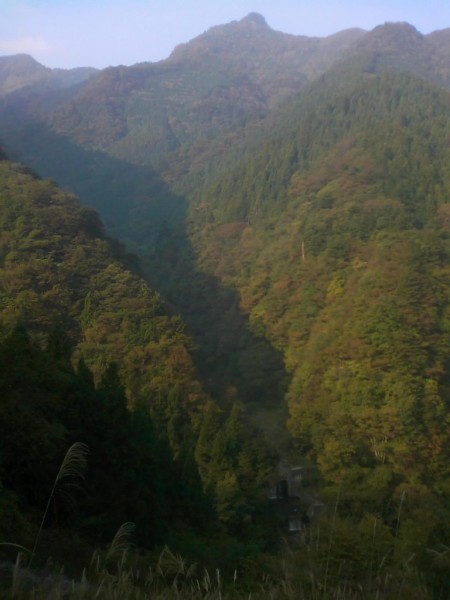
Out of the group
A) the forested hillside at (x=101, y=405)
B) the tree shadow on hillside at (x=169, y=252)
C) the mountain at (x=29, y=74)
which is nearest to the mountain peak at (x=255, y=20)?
the mountain at (x=29, y=74)

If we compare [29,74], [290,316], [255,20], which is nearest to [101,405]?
[290,316]

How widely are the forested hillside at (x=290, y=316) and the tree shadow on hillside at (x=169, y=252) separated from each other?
0.20 m

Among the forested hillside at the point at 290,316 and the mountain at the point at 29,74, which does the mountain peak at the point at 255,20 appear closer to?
the mountain at the point at 29,74

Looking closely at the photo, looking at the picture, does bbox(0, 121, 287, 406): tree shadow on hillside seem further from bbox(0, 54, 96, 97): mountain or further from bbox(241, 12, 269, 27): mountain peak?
bbox(241, 12, 269, 27): mountain peak

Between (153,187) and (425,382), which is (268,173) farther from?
(425,382)

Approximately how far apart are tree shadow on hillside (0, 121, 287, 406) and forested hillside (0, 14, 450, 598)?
0.66ft

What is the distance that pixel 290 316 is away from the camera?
36.0 metres

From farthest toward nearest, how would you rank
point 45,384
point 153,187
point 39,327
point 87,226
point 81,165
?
point 81,165 → point 153,187 → point 87,226 → point 39,327 → point 45,384

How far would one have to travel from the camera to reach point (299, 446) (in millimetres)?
26656

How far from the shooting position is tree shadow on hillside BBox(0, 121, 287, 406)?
1325 inches

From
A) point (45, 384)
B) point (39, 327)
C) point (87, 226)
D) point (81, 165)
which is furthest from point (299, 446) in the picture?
point (81, 165)

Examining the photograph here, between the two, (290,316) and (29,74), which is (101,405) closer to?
(290,316)

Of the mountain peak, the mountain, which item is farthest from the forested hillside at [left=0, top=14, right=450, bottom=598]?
the mountain peak

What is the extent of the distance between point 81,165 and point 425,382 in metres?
63.9
